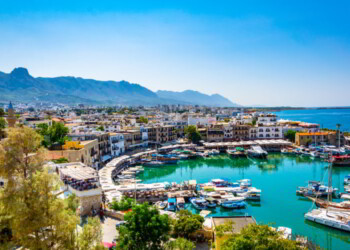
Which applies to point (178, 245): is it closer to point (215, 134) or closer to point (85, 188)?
point (85, 188)

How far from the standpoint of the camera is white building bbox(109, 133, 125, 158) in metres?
48.5

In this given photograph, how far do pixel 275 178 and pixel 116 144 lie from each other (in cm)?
2691

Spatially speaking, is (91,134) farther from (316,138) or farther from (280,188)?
(316,138)

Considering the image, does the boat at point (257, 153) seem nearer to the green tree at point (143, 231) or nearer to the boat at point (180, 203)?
the boat at point (180, 203)

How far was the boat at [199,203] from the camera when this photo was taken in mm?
27498

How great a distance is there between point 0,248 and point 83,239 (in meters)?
2.10

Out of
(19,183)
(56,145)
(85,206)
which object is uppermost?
(19,183)

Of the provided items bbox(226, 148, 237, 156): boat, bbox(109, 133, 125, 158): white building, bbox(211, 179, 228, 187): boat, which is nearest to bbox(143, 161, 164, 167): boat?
bbox(109, 133, 125, 158): white building

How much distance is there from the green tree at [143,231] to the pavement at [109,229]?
3.60m

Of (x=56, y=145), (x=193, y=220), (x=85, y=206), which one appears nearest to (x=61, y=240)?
(x=193, y=220)

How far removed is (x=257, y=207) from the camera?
28.1 m

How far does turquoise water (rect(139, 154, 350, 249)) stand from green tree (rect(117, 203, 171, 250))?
10.9 metres

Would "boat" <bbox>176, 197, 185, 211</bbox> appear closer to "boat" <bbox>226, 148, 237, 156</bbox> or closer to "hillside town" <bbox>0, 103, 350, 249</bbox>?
"hillside town" <bbox>0, 103, 350, 249</bbox>

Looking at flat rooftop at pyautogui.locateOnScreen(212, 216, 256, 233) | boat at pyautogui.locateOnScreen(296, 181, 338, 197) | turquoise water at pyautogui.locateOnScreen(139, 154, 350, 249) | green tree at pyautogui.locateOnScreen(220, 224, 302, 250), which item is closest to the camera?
green tree at pyautogui.locateOnScreen(220, 224, 302, 250)
